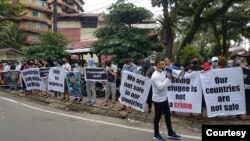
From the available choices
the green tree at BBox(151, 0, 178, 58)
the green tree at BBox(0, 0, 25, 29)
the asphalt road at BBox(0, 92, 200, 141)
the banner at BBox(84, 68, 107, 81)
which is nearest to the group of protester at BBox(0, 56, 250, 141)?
the banner at BBox(84, 68, 107, 81)

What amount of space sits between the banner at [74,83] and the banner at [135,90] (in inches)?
114

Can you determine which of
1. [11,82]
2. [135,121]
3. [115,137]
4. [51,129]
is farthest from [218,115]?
[11,82]

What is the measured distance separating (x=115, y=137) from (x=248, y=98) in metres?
4.18

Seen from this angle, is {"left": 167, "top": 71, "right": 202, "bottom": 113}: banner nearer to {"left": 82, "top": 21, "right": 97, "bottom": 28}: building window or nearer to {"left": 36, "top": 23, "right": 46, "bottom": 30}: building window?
{"left": 82, "top": 21, "right": 97, "bottom": 28}: building window

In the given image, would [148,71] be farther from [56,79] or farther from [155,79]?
[56,79]

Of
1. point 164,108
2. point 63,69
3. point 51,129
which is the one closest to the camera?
point 164,108

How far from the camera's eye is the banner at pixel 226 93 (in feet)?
34.0

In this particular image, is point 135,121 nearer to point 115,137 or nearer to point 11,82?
point 115,137

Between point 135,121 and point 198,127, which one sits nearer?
point 198,127

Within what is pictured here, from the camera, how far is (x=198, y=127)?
1008 centimetres

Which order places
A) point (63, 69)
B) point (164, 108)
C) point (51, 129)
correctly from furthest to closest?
point (63, 69)
point (51, 129)
point (164, 108)

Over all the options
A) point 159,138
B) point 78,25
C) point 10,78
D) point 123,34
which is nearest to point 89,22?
point 78,25

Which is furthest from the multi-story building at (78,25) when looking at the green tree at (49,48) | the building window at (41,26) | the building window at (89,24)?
the green tree at (49,48)

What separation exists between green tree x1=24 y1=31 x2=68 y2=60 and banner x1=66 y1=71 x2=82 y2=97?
981cm
